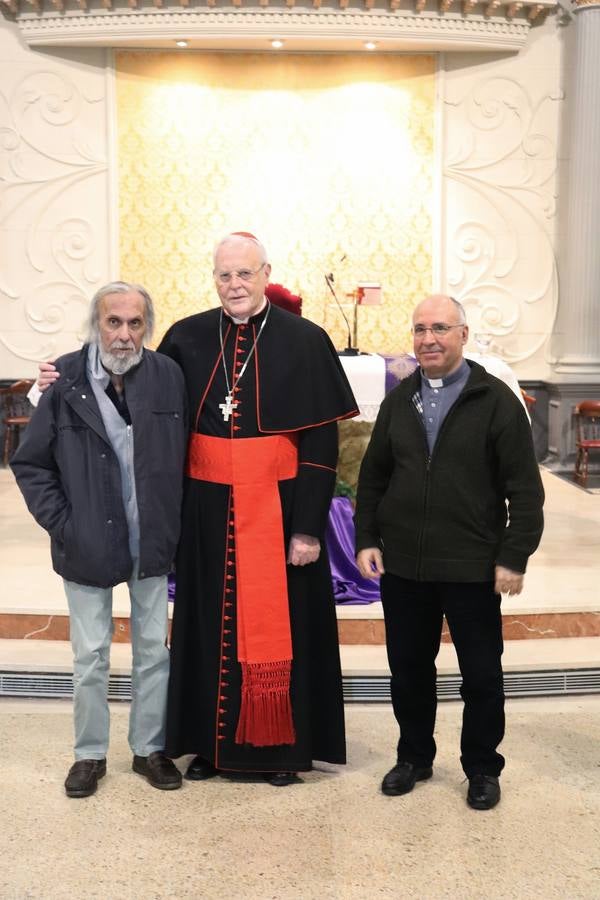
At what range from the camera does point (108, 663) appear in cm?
343

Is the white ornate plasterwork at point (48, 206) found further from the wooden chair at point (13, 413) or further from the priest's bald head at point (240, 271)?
the priest's bald head at point (240, 271)

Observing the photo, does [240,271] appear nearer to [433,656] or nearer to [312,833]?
[433,656]

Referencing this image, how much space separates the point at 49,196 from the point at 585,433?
5099mm

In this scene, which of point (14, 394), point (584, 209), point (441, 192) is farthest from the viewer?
point (441, 192)

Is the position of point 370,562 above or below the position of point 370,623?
above

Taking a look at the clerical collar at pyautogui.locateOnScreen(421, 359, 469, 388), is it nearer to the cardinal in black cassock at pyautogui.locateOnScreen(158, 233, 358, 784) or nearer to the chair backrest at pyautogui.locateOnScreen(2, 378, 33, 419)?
the cardinal in black cassock at pyautogui.locateOnScreen(158, 233, 358, 784)

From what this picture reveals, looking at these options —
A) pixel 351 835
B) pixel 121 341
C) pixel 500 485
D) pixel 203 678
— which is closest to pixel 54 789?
pixel 203 678

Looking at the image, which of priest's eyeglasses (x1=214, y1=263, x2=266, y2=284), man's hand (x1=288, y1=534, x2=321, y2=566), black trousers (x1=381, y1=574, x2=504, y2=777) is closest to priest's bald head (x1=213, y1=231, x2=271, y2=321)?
priest's eyeglasses (x1=214, y1=263, x2=266, y2=284)

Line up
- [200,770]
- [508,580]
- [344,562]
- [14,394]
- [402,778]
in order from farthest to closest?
[14,394] → [344,562] → [200,770] → [402,778] → [508,580]

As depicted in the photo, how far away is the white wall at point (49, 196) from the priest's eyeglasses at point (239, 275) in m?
6.14

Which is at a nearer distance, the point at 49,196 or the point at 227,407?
the point at 227,407

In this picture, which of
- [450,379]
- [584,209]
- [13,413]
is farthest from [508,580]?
[13,413]

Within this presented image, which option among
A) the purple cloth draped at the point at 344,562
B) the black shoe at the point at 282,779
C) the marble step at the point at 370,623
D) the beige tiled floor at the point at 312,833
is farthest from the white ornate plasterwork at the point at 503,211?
the black shoe at the point at 282,779

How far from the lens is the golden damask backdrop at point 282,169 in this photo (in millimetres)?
9055
